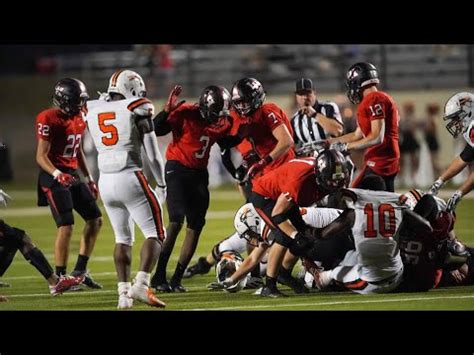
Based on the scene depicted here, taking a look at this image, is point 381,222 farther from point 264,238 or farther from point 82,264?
point 82,264

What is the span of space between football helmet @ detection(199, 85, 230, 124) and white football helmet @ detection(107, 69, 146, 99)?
1.05 meters

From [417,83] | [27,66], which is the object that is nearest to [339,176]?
[417,83]

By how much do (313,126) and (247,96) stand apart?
5.57 feet

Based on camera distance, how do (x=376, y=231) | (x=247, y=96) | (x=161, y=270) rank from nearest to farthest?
(x=376, y=231) < (x=247, y=96) < (x=161, y=270)

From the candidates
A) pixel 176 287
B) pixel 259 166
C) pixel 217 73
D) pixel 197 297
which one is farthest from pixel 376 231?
pixel 217 73

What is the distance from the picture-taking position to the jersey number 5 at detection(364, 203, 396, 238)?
833cm

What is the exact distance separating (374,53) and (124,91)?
54.6 feet

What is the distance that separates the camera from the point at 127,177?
8.05 metres

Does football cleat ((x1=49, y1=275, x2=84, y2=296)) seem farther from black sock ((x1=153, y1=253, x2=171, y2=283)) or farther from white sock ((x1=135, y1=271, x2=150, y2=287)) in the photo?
white sock ((x1=135, y1=271, x2=150, y2=287))

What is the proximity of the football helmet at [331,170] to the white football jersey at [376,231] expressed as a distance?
0.23m

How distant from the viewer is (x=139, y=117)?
802 cm

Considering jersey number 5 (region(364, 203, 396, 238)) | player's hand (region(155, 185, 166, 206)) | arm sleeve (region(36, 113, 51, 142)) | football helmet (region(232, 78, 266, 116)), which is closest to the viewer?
jersey number 5 (region(364, 203, 396, 238))

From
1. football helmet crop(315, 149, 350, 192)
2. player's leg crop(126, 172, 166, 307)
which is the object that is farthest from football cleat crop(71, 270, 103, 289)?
football helmet crop(315, 149, 350, 192)

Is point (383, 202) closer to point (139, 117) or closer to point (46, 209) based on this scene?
point (139, 117)
